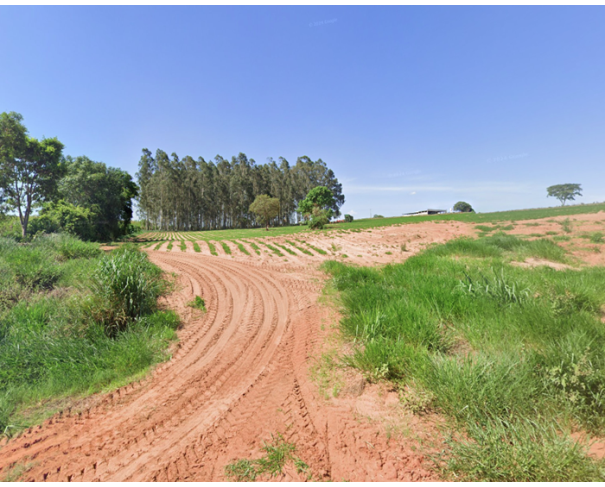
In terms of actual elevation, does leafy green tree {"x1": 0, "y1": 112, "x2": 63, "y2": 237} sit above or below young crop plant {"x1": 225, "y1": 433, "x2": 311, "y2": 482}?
above

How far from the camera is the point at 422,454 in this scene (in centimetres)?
236

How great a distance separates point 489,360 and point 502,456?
1.22m

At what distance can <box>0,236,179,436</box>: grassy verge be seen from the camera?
377 cm

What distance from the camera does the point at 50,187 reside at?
2133cm

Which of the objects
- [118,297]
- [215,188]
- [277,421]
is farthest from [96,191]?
[215,188]

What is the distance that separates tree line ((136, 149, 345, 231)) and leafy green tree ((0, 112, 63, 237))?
32626 millimetres

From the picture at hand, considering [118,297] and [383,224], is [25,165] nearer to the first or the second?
[118,297]

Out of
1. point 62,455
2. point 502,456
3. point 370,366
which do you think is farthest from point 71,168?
point 502,456

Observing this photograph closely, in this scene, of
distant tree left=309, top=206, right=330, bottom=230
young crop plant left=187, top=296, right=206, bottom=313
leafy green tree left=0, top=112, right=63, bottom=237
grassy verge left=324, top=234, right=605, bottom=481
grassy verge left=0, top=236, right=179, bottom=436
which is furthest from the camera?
distant tree left=309, top=206, right=330, bottom=230

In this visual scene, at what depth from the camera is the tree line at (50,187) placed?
744 inches

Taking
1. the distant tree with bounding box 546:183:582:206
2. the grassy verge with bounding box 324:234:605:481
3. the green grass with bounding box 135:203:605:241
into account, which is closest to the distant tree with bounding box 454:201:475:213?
the distant tree with bounding box 546:183:582:206

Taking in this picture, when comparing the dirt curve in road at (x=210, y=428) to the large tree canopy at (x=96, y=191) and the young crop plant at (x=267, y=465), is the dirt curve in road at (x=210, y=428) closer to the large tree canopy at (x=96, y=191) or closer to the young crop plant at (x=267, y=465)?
the young crop plant at (x=267, y=465)

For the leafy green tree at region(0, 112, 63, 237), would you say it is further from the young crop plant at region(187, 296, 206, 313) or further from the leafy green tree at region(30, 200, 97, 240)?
the young crop plant at region(187, 296, 206, 313)

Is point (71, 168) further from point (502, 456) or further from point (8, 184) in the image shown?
point (502, 456)
